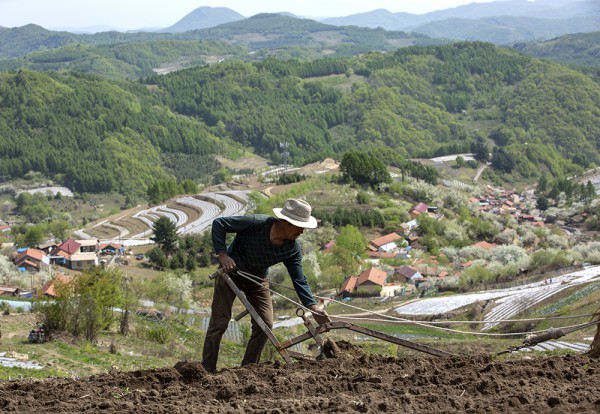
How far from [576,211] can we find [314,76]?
11419 centimetres

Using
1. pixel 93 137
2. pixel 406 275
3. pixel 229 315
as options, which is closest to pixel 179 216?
pixel 406 275

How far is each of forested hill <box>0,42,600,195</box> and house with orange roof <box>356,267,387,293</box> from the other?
55.2 meters

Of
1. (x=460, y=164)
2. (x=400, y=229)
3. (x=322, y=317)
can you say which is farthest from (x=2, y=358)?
(x=460, y=164)

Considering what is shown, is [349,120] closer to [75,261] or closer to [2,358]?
[75,261]

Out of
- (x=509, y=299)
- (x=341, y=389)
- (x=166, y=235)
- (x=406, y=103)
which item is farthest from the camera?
(x=406, y=103)

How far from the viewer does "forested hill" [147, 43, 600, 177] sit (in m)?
143

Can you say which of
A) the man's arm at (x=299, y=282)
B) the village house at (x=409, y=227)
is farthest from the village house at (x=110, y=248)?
the man's arm at (x=299, y=282)

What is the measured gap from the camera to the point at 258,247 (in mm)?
7570

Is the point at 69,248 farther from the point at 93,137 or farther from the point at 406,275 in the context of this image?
the point at 93,137

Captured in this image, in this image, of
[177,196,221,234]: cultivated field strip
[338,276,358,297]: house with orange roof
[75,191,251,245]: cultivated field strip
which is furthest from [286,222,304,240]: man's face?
[75,191,251,245]: cultivated field strip

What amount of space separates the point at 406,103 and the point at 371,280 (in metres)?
121

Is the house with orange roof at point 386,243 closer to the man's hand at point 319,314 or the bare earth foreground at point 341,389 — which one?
the man's hand at point 319,314

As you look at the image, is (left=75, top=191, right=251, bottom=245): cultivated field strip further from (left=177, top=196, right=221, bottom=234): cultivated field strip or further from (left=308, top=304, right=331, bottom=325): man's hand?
(left=308, top=304, right=331, bottom=325): man's hand

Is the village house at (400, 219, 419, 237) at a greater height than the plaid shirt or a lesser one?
lesser
